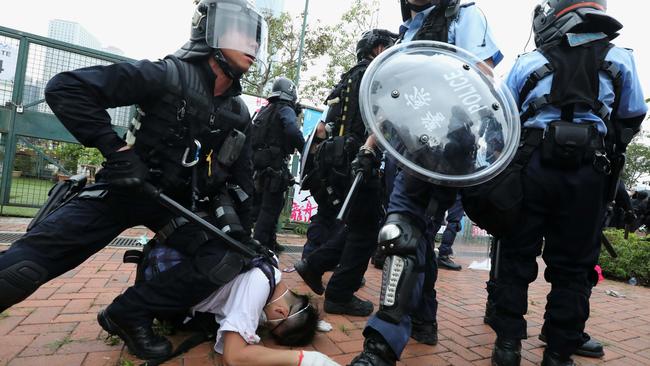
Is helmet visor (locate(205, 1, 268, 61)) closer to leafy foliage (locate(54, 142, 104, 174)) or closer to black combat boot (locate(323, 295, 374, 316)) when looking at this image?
black combat boot (locate(323, 295, 374, 316))

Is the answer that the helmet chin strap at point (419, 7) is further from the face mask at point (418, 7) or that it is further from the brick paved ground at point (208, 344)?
the brick paved ground at point (208, 344)

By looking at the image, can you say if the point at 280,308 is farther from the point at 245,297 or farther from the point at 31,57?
the point at 31,57

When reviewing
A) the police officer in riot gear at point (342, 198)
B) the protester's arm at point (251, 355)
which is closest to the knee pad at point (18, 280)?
the protester's arm at point (251, 355)

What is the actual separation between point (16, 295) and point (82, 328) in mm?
658

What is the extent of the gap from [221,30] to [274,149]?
8.12 feet

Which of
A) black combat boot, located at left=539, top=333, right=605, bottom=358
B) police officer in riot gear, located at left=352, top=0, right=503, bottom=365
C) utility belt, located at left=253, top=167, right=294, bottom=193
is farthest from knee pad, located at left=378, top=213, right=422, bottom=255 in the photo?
utility belt, located at left=253, top=167, right=294, bottom=193

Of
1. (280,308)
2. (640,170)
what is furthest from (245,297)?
(640,170)

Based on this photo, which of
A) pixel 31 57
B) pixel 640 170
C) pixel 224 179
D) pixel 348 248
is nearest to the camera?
pixel 224 179

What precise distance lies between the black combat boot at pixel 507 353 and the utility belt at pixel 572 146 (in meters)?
0.98

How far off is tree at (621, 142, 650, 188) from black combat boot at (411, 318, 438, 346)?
44.2 metres

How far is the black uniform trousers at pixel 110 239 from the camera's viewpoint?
1775mm

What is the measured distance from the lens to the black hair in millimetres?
2080

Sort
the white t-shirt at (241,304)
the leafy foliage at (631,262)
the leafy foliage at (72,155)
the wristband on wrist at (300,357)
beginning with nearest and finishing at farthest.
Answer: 1. the wristband on wrist at (300,357)
2. the white t-shirt at (241,304)
3. the leafy foliage at (631,262)
4. the leafy foliage at (72,155)

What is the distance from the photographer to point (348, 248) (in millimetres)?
2830
